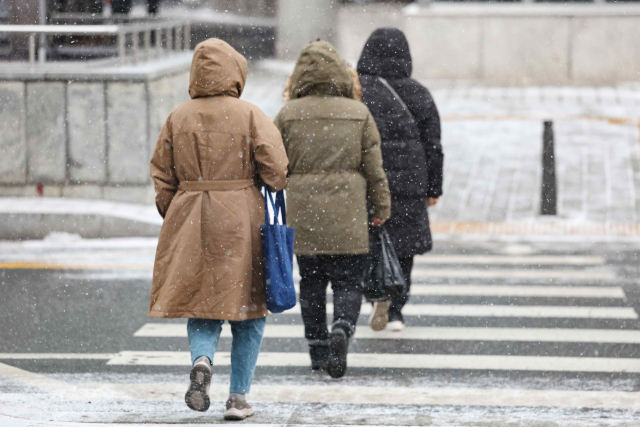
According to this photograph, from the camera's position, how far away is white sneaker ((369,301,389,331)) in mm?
6551

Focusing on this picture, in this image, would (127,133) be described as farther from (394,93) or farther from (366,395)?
(366,395)

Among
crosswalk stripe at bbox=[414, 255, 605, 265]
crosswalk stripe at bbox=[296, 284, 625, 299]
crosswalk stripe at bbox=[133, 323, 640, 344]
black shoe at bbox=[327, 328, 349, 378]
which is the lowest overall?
crosswalk stripe at bbox=[414, 255, 605, 265]

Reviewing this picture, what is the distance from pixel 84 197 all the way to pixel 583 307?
552 cm

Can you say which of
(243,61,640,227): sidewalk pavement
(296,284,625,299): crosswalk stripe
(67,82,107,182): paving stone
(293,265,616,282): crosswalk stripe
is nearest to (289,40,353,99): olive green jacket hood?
(296,284,625,299): crosswalk stripe

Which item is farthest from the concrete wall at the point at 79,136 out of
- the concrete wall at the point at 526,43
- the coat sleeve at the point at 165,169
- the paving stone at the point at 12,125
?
the concrete wall at the point at 526,43

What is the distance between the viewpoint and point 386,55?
6148 mm

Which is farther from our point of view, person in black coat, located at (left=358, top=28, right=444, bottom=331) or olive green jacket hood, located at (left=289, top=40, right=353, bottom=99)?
person in black coat, located at (left=358, top=28, right=444, bottom=331)

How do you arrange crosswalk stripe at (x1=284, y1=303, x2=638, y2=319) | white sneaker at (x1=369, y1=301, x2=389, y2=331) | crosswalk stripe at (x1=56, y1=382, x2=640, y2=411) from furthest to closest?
crosswalk stripe at (x1=284, y1=303, x2=638, y2=319), white sneaker at (x1=369, y1=301, x2=389, y2=331), crosswalk stripe at (x1=56, y1=382, x2=640, y2=411)

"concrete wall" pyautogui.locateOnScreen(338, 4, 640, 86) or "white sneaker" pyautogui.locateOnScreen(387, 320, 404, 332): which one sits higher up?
"concrete wall" pyautogui.locateOnScreen(338, 4, 640, 86)

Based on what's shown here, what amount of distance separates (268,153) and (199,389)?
1.07 m

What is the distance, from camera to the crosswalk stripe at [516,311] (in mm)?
7133

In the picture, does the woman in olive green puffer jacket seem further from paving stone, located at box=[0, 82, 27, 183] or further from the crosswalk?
paving stone, located at box=[0, 82, 27, 183]

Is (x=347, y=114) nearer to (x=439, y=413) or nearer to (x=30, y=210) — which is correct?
(x=439, y=413)

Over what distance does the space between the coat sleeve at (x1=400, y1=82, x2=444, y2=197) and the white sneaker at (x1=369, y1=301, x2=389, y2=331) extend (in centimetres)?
78
